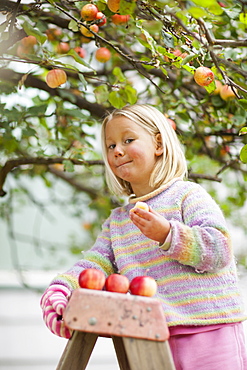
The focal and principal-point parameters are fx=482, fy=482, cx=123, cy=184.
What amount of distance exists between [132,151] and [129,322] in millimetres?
554

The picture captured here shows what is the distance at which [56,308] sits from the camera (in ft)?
3.51

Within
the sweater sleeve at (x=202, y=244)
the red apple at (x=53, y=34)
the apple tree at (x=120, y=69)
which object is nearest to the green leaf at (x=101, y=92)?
the apple tree at (x=120, y=69)

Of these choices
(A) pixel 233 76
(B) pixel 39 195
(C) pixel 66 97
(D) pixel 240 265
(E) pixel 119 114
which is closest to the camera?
(E) pixel 119 114

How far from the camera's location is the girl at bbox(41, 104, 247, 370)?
106 centimetres

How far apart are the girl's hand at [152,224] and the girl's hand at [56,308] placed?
9.8 inches

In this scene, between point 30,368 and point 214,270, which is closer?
point 214,270

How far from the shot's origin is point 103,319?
85cm

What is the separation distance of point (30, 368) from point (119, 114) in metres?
2.55

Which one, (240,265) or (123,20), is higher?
(123,20)

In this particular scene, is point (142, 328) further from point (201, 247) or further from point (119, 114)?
point (119, 114)

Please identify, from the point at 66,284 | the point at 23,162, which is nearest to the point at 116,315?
the point at 66,284

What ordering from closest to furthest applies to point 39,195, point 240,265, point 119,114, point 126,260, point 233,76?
point 126,260
point 119,114
point 233,76
point 240,265
point 39,195

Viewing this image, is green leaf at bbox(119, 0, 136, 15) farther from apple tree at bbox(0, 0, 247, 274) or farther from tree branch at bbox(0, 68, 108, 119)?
tree branch at bbox(0, 68, 108, 119)

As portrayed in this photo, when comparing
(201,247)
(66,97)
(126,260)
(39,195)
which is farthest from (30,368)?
(201,247)
